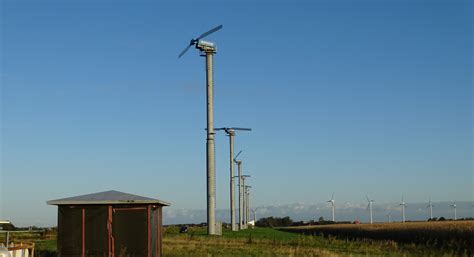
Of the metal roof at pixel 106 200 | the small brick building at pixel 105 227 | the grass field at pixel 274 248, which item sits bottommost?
the grass field at pixel 274 248

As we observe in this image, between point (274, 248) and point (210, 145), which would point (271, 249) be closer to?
point (274, 248)

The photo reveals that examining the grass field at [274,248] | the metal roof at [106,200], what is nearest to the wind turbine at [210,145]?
the grass field at [274,248]

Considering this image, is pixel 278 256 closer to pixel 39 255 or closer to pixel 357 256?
pixel 357 256

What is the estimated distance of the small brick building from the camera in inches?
1027

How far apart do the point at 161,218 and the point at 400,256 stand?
464 inches

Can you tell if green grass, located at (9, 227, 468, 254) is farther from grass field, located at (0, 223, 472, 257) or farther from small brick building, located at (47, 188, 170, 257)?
small brick building, located at (47, 188, 170, 257)


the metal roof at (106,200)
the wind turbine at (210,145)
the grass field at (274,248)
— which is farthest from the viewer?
the wind turbine at (210,145)

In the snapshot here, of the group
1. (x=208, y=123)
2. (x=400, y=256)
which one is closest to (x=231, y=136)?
(x=208, y=123)

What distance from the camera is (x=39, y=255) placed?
100 ft

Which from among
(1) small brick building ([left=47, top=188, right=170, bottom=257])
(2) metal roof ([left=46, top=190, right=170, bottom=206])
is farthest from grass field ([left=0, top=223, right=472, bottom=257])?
(2) metal roof ([left=46, top=190, right=170, bottom=206])

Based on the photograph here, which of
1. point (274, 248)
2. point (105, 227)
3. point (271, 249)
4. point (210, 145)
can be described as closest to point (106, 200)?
point (105, 227)

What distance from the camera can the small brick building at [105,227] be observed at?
85.6 ft

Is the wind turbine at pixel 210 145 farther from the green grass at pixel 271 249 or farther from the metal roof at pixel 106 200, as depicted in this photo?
the metal roof at pixel 106 200

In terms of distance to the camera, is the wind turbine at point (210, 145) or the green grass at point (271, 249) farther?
the wind turbine at point (210, 145)
